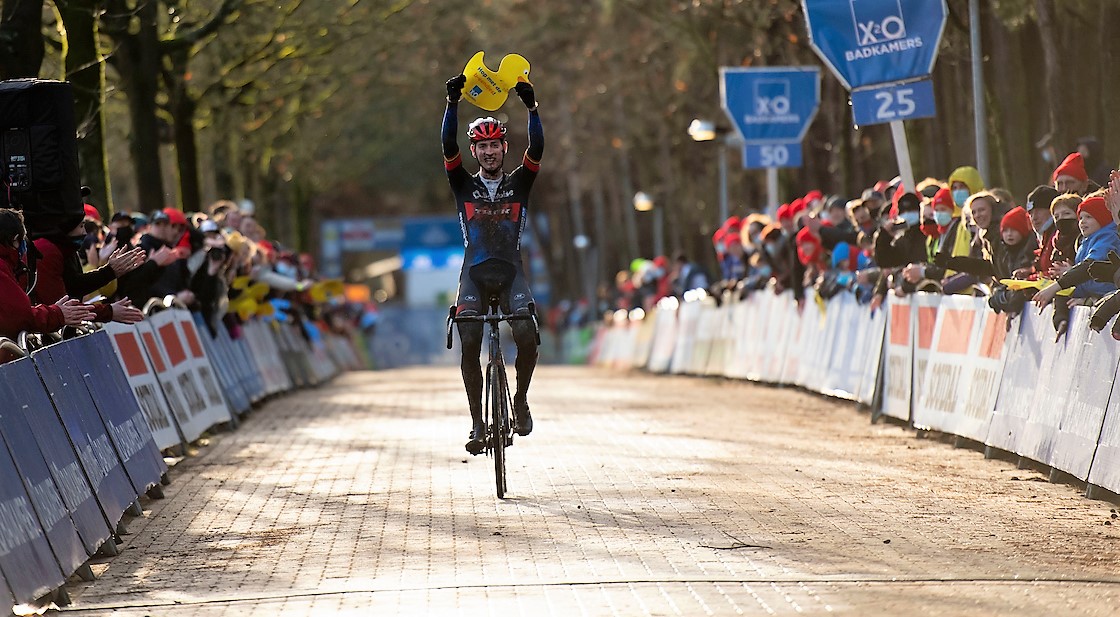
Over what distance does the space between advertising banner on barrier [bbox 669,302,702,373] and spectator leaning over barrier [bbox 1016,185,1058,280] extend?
16.8 m

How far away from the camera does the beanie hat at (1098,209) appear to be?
1276 centimetres

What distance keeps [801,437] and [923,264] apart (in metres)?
1.80

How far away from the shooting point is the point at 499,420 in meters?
12.6

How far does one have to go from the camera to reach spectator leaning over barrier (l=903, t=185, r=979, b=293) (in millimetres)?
16781

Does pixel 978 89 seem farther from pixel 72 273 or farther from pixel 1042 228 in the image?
pixel 72 273

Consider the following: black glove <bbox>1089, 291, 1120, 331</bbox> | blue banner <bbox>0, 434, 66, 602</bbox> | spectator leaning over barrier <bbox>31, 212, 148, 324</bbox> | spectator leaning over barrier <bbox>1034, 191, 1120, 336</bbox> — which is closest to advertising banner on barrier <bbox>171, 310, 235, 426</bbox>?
spectator leaning over barrier <bbox>31, 212, 148, 324</bbox>

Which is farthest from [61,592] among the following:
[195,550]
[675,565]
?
[675,565]

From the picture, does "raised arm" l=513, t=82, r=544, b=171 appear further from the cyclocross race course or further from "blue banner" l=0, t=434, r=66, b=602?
"blue banner" l=0, t=434, r=66, b=602

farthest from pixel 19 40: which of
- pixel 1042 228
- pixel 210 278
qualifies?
pixel 1042 228

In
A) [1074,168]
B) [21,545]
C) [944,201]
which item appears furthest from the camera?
[944,201]

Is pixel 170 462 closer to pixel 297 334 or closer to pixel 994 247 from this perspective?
pixel 994 247

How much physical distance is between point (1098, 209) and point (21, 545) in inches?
271

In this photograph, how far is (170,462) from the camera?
612 inches

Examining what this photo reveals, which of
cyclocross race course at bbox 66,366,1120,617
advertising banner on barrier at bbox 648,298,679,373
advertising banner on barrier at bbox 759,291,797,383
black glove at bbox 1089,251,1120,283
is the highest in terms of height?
black glove at bbox 1089,251,1120,283
